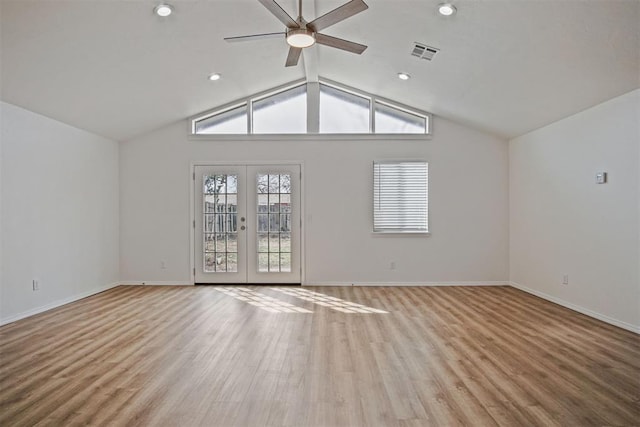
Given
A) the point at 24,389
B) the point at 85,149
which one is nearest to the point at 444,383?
the point at 24,389

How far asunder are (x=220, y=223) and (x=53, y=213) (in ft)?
7.72

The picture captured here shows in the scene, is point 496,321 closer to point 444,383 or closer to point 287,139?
point 444,383

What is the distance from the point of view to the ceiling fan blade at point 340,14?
9.83 ft

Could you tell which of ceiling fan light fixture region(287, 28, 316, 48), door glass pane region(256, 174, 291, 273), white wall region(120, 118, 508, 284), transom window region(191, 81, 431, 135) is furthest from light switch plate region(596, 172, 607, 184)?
door glass pane region(256, 174, 291, 273)

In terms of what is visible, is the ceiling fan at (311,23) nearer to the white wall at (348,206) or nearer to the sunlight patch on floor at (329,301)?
the sunlight patch on floor at (329,301)

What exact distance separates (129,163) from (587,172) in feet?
21.7

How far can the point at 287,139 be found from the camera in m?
6.76

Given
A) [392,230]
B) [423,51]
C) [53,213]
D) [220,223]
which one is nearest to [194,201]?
[220,223]

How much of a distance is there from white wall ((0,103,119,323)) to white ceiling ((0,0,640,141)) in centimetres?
34

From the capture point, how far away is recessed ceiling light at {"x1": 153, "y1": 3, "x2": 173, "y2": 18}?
143 inches

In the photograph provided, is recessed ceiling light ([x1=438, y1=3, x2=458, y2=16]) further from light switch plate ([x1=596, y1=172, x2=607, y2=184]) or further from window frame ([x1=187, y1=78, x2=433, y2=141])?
window frame ([x1=187, y1=78, x2=433, y2=141])

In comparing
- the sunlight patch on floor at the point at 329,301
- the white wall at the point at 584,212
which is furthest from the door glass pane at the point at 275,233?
the white wall at the point at 584,212

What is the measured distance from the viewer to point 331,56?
18.6 ft

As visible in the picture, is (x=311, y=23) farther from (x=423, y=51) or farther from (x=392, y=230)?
(x=392, y=230)
